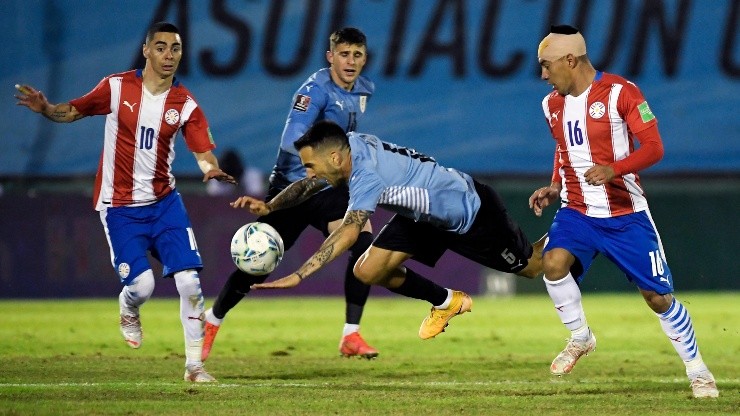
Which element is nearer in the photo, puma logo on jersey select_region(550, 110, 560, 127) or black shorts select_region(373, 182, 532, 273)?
puma logo on jersey select_region(550, 110, 560, 127)

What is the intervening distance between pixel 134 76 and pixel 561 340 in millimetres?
4793

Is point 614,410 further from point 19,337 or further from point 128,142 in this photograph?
point 19,337

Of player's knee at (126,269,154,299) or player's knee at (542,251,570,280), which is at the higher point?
player's knee at (542,251,570,280)

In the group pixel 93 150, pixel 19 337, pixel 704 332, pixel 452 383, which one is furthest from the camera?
pixel 93 150

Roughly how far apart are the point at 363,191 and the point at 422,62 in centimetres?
1179

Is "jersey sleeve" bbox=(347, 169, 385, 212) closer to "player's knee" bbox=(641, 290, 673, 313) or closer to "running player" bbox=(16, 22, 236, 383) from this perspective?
"running player" bbox=(16, 22, 236, 383)

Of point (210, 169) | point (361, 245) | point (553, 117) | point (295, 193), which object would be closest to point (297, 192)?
point (295, 193)

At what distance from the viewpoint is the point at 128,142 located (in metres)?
8.97

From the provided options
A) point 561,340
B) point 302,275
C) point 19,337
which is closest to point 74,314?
point 19,337

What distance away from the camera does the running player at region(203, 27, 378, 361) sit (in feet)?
32.3

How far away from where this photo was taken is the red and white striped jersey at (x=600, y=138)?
8.11 meters

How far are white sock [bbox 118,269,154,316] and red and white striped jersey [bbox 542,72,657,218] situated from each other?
2692 mm

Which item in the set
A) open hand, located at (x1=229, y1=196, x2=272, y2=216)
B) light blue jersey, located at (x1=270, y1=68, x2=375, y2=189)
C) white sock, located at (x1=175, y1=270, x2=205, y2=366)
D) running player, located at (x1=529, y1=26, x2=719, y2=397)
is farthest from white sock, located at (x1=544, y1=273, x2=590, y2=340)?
light blue jersey, located at (x1=270, y1=68, x2=375, y2=189)

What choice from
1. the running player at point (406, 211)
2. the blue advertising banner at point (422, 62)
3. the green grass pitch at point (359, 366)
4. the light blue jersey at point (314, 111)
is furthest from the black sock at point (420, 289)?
the blue advertising banner at point (422, 62)
